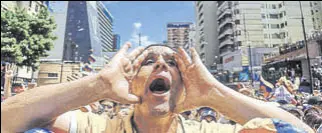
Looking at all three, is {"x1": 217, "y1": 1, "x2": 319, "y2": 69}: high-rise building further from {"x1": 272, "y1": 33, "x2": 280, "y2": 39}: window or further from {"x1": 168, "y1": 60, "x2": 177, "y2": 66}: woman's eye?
{"x1": 168, "y1": 60, "x2": 177, "y2": 66}: woman's eye

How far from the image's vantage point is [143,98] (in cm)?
124

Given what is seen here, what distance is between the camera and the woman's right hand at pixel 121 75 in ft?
3.93

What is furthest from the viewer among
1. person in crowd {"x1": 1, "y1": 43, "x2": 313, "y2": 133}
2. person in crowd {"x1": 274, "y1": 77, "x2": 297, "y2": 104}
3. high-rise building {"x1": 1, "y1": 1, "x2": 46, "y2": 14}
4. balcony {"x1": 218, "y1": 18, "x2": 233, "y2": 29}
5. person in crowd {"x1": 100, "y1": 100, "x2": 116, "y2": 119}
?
balcony {"x1": 218, "y1": 18, "x2": 233, "y2": 29}

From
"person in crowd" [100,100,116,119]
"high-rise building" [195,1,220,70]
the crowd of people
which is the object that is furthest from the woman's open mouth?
"high-rise building" [195,1,220,70]

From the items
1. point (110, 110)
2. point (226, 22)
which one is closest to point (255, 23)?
point (226, 22)

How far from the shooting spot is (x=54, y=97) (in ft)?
3.86

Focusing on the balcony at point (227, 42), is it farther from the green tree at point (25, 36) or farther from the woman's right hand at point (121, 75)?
the woman's right hand at point (121, 75)

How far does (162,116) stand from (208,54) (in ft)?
156

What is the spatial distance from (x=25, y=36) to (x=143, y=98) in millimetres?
16435

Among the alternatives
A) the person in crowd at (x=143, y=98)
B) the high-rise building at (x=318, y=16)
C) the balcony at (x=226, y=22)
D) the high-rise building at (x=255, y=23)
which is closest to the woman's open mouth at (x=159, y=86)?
the person in crowd at (x=143, y=98)

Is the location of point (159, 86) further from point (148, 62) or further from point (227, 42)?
point (227, 42)

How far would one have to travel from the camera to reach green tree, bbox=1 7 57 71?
14.7 meters

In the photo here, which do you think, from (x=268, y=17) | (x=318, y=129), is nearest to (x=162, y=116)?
(x=318, y=129)

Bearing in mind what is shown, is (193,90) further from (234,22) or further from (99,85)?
(234,22)
